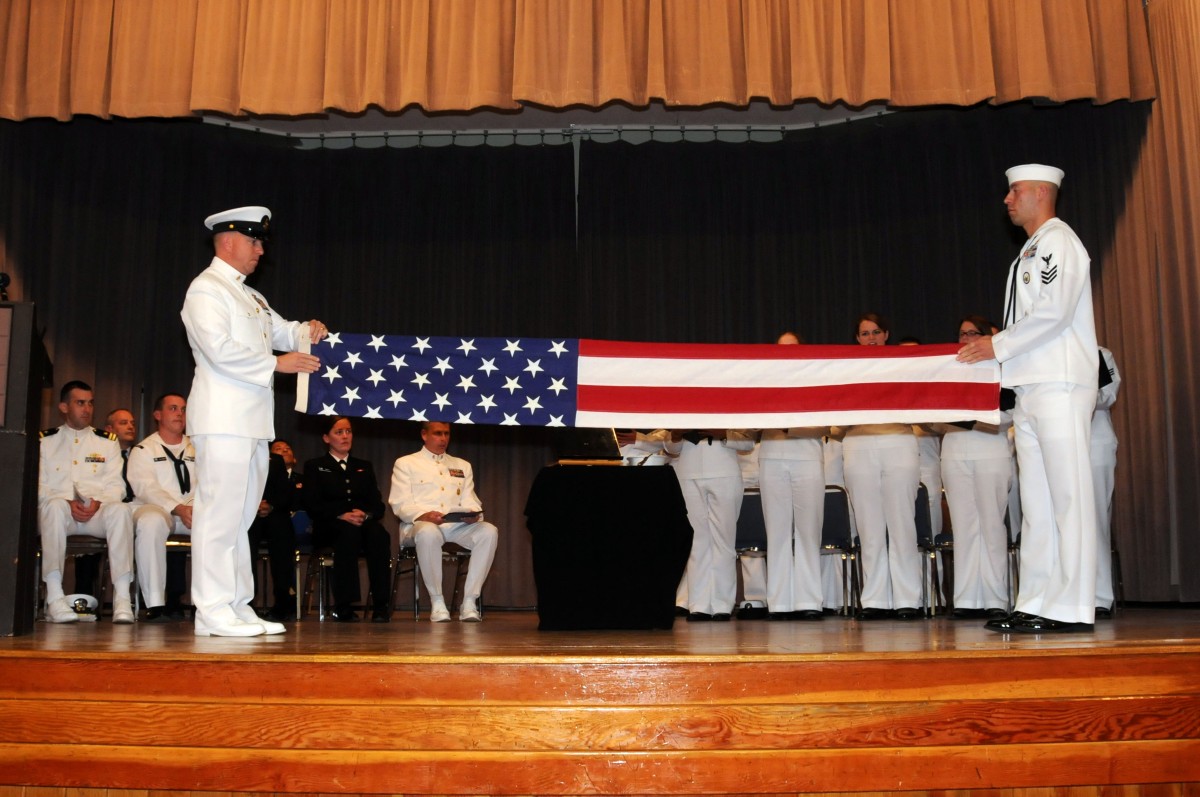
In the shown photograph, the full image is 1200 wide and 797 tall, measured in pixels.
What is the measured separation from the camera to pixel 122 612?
22.1 ft

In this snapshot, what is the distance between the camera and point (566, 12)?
25.3 ft

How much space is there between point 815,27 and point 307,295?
5574 mm

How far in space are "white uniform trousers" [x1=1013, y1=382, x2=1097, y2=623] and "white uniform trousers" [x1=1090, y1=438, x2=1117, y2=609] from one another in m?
1.83

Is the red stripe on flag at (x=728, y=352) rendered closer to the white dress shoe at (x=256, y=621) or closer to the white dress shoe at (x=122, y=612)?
the white dress shoe at (x=256, y=621)

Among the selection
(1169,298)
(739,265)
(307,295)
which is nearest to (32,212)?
(307,295)

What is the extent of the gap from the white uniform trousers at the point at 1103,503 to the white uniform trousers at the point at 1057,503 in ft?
6.01

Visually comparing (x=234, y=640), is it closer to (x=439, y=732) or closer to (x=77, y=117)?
(x=439, y=732)

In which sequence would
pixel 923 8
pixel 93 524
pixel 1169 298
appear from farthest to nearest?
pixel 1169 298
pixel 923 8
pixel 93 524

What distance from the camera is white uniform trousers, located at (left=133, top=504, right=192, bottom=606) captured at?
695cm

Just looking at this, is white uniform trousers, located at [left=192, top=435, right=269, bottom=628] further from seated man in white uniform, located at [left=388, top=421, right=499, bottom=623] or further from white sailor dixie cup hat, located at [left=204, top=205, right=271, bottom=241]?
seated man in white uniform, located at [left=388, top=421, right=499, bottom=623]

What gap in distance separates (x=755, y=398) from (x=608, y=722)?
2.26m

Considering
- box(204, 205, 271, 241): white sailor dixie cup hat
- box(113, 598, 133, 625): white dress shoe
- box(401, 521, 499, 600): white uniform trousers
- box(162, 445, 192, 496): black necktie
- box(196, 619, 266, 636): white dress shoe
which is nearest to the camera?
box(196, 619, 266, 636): white dress shoe

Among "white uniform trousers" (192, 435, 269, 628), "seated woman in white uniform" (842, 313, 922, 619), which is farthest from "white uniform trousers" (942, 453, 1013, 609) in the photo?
"white uniform trousers" (192, 435, 269, 628)

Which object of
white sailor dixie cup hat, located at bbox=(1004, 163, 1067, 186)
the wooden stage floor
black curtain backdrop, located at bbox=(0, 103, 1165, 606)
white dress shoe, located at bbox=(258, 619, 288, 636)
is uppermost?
black curtain backdrop, located at bbox=(0, 103, 1165, 606)
